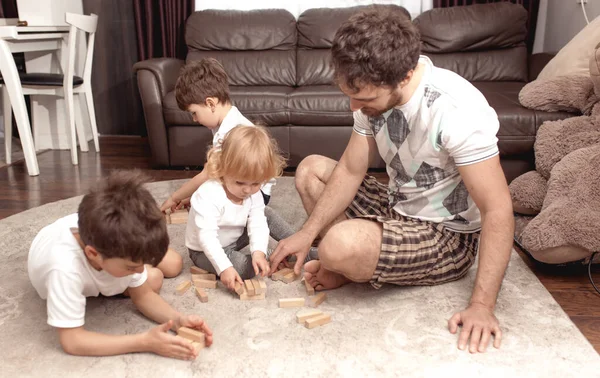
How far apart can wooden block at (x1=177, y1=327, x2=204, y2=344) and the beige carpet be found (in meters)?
0.06

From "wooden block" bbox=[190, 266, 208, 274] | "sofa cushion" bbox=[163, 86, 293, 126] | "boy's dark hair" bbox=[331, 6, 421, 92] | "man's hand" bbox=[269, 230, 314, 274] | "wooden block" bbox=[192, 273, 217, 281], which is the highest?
"boy's dark hair" bbox=[331, 6, 421, 92]

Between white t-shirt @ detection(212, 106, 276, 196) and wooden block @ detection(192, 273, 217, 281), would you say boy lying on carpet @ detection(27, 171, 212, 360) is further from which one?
white t-shirt @ detection(212, 106, 276, 196)

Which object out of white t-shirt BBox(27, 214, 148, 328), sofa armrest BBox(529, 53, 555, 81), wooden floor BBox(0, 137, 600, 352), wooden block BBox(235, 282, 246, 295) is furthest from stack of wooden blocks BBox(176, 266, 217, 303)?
sofa armrest BBox(529, 53, 555, 81)

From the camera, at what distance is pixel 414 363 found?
5.37ft

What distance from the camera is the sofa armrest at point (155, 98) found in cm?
366

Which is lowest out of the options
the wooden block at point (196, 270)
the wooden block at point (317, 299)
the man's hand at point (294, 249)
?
the wooden block at point (196, 270)

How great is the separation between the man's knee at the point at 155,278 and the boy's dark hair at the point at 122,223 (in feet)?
1.66

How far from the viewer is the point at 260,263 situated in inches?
79.1

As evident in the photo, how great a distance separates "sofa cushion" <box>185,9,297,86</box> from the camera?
13.8 ft

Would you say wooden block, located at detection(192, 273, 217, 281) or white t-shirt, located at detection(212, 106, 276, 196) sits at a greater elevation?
white t-shirt, located at detection(212, 106, 276, 196)

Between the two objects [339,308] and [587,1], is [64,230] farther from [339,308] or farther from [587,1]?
[587,1]

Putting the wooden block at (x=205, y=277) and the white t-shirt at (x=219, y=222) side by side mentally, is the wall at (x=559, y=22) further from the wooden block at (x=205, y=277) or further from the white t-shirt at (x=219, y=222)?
the wooden block at (x=205, y=277)

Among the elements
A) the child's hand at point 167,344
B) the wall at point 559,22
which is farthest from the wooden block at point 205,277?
the wall at point 559,22

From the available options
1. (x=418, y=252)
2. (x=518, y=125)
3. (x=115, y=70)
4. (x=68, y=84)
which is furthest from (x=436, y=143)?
(x=115, y=70)
